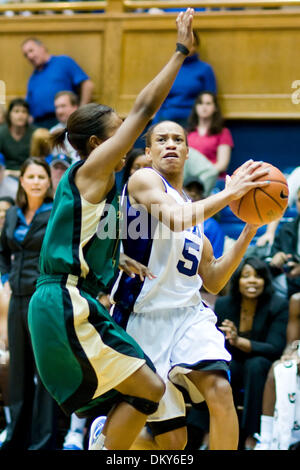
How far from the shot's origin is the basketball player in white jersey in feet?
13.1

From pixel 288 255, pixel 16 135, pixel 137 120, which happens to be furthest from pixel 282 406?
pixel 16 135

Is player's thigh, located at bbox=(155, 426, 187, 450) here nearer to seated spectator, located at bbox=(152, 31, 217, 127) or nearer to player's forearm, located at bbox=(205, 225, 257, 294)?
player's forearm, located at bbox=(205, 225, 257, 294)

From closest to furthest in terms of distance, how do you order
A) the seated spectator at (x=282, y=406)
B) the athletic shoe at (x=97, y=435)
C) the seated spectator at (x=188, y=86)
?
the athletic shoe at (x=97, y=435) < the seated spectator at (x=282, y=406) < the seated spectator at (x=188, y=86)

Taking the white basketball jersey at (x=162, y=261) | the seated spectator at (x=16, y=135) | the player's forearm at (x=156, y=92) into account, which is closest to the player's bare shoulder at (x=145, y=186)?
the white basketball jersey at (x=162, y=261)

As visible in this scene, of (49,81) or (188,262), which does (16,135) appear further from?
(188,262)

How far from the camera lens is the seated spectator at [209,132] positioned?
295 inches

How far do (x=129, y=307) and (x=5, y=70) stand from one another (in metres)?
5.72

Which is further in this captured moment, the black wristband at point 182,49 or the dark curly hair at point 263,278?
the dark curly hair at point 263,278

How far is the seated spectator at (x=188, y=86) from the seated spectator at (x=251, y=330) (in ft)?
7.55

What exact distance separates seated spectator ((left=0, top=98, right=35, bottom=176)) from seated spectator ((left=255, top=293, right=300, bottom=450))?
3.68 metres

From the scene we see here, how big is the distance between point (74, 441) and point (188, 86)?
12.3ft

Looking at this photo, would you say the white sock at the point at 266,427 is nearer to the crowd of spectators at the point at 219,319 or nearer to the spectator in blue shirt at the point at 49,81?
the crowd of spectators at the point at 219,319

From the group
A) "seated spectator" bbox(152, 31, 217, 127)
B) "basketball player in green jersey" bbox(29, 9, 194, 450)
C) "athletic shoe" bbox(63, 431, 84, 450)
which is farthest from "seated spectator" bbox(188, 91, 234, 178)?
"basketball player in green jersey" bbox(29, 9, 194, 450)
